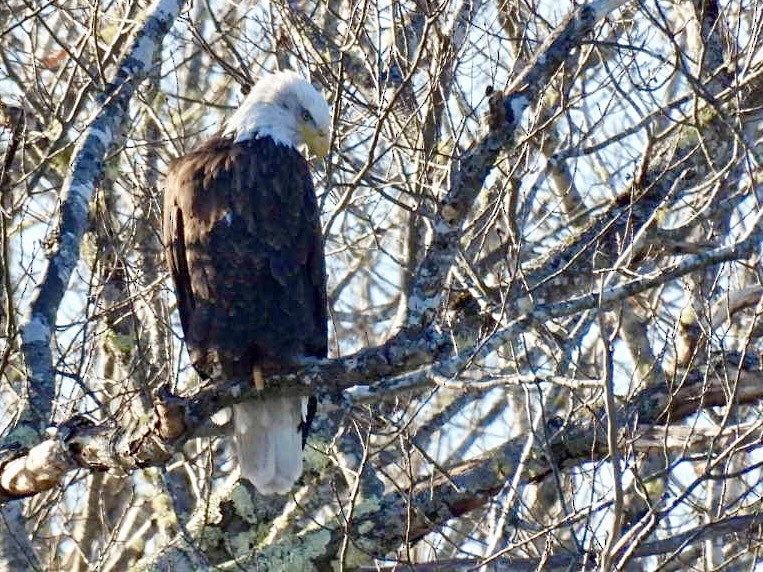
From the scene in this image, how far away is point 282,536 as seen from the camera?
498 centimetres

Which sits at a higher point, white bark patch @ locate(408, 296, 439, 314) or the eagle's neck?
the eagle's neck

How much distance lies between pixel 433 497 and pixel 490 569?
0.32m

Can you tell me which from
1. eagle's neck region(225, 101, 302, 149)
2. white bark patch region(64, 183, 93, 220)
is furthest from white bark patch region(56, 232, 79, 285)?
eagle's neck region(225, 101, 302, 149)

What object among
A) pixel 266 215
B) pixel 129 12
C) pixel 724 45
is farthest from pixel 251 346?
pixel 724 45

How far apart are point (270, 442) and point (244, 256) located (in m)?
0.70

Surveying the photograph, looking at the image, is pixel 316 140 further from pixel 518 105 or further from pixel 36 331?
pixel 36 331

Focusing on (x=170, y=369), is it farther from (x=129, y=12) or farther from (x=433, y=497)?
(x=129, y=12)

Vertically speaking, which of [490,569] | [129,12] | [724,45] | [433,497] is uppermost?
[129,12]

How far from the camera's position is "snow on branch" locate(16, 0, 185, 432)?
150 inches

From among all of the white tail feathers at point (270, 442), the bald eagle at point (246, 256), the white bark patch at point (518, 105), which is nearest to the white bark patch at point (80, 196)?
the bald eagle at point (246, 256)

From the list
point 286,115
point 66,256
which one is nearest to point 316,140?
point 286,115

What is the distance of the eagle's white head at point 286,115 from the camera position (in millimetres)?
4727

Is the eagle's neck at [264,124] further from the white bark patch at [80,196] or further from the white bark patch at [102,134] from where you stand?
the white bark patch at [80,196]

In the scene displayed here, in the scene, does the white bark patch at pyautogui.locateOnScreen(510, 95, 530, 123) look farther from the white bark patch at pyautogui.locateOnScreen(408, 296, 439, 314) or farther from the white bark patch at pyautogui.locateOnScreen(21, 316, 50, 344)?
the white bark patch at pyautogui.locateOnScreen(21, 316, 50, 344)
